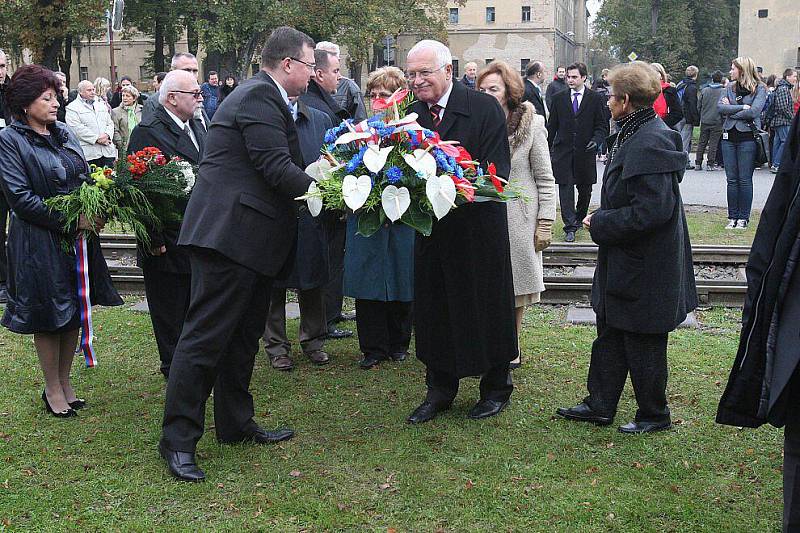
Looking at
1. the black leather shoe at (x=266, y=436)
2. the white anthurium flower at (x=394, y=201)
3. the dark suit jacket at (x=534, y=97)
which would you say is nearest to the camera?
the white anthurium flower at (x=394, y=201)

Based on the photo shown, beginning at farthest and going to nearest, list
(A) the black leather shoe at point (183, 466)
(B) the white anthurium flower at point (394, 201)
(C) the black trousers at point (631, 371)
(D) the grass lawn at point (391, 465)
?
(C) the black trousers at point (631, 371)
(A) the black leather shoe at point (183, 466)
(B) the white anthurium flower at point (394, 201)
(D) the grass lawn at point (391, 465)

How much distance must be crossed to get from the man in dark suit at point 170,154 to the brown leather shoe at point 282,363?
2.81 ft

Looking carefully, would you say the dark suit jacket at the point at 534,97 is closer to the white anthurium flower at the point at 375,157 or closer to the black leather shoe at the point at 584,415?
the black leather shoe at the point at 584,415

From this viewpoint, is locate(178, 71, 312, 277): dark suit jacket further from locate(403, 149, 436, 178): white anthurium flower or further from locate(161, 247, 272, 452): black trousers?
locate(403, 149, 436, 178): white anthurium flower

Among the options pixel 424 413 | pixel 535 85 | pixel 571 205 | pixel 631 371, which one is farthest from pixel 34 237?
→ pixel 535 85

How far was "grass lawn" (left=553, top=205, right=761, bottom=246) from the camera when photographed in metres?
11.3

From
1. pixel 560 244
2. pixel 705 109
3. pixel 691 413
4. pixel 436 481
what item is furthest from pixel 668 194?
pixel 705 109

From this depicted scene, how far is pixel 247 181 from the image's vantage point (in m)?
4.80

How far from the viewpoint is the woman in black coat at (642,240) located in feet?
16.3

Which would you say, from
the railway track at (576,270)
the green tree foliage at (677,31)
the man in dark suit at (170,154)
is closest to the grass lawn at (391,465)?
the man in dark suit at (170,154)

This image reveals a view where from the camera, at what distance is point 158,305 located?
21.0 ft

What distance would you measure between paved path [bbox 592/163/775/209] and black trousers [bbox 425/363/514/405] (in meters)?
8.53

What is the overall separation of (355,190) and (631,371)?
2002 millimetres

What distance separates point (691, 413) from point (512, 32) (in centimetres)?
7966
